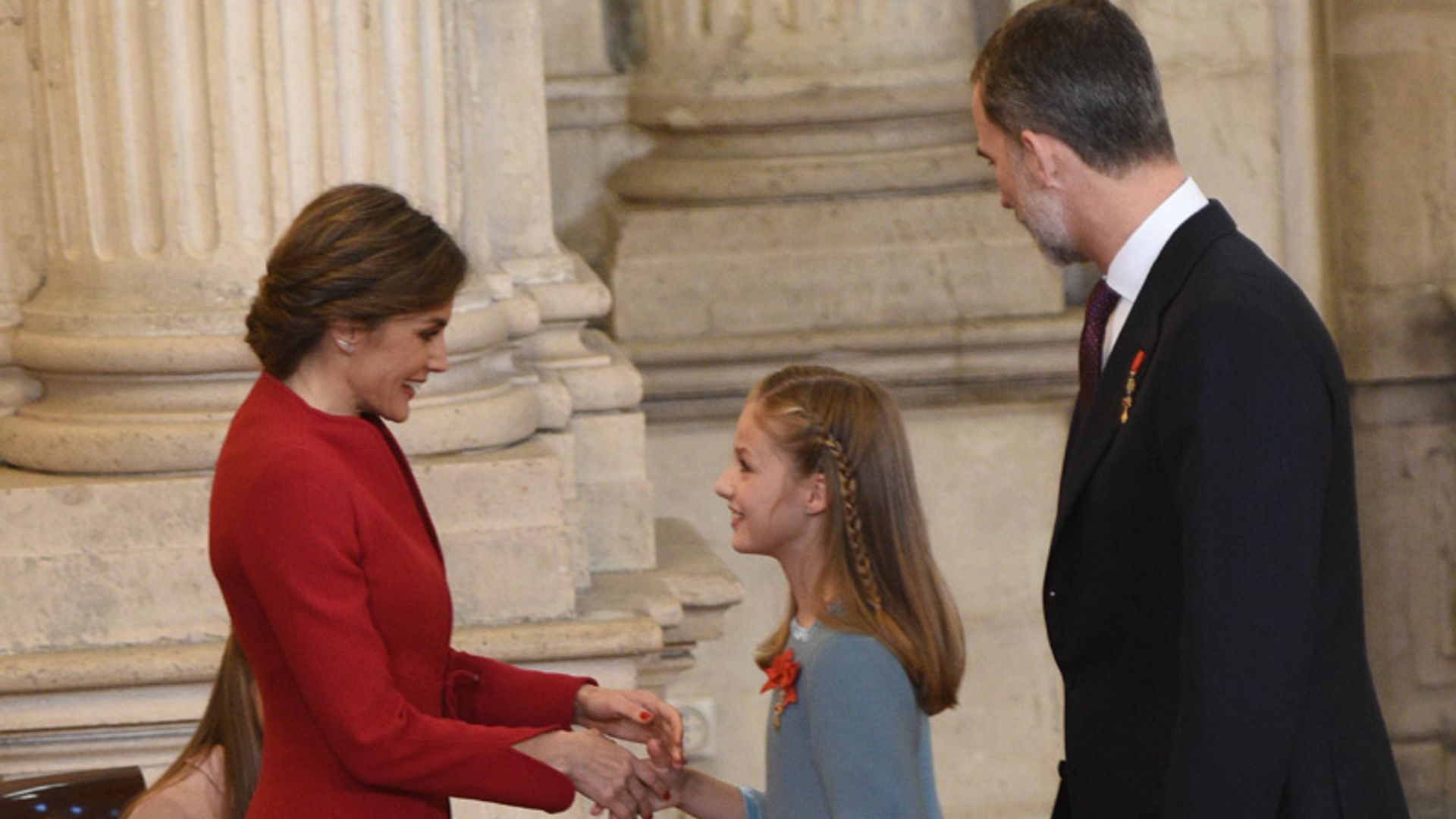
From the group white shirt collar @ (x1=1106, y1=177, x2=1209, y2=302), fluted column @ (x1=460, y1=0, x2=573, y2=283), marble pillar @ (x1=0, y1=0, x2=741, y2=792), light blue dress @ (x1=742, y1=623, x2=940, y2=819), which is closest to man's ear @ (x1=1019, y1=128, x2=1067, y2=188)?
white shirt collar @ (x1=1106, y1=177, x2=1209, y2=302)

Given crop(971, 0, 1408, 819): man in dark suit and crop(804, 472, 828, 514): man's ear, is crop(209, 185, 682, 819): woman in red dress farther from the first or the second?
crop(971, 0, 1408, 819): man in dark suit

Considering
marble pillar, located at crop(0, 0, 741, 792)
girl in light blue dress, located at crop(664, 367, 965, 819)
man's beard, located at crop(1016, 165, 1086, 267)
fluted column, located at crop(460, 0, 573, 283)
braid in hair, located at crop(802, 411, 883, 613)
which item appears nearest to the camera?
man's beard, located at crop(1016, 165, 1086, 267)

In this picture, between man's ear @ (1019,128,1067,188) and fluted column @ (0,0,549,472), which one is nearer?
man's ear @ (1019,128,1067,188)

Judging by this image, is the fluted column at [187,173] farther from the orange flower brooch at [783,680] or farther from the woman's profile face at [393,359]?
the orange flower brooch at [783,680]

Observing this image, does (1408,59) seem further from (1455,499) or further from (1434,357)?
(1455,499)

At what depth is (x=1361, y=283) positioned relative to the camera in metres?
5.10

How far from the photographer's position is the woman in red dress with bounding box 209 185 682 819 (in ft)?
7.48

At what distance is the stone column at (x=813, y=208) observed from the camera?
15.5ft

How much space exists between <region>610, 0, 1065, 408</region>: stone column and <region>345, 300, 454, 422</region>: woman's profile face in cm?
218

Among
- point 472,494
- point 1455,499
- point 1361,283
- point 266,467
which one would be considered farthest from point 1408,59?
point 266,467

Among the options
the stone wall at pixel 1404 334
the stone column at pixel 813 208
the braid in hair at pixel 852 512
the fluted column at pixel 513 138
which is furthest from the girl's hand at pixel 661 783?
the stone wall at pixel 1404 334

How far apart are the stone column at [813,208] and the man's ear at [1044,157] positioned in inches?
97.7

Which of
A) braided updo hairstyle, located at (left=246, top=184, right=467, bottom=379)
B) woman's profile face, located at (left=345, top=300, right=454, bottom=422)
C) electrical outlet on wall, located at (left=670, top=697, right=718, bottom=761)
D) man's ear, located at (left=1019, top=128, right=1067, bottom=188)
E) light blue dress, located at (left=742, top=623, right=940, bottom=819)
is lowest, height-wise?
electrical outlet on wall, located at (left=670, top=697, right=718, bottom=761)

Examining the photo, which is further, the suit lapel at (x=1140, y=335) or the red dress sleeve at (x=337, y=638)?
the red dress sleeve at (x=337, y=638)
